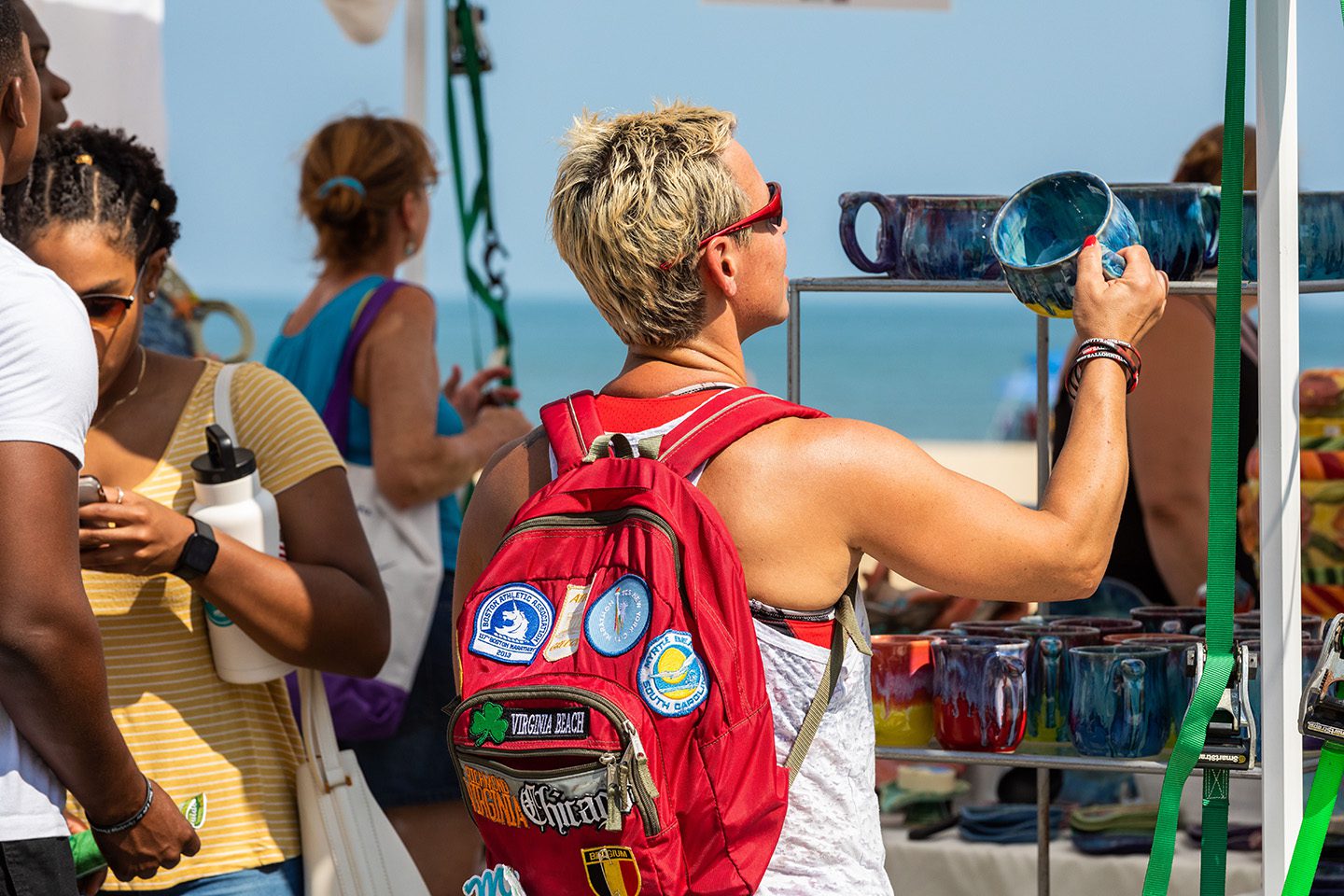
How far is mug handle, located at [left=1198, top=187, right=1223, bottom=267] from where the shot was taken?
1744 mm

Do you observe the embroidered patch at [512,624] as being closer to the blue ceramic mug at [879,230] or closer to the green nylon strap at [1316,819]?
the green nylon strap at [1316,819]

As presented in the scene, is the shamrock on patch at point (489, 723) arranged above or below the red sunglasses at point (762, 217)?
below

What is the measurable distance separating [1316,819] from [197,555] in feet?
4.14

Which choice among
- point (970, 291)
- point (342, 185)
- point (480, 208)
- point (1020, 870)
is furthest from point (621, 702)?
point (480, 208)

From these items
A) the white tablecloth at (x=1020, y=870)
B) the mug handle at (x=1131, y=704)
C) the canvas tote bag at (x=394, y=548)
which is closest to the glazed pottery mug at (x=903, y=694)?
the mug handle at (x=1131, y=704)

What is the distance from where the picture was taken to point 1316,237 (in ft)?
5.78

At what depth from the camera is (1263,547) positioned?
1509 millimetres

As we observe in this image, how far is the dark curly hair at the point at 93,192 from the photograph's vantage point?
1.85 m

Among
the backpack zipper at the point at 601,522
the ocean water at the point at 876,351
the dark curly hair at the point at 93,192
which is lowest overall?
the ocean water at the point at 876,351

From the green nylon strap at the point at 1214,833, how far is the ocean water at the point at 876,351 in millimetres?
29057

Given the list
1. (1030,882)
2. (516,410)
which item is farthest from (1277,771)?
(516,410)

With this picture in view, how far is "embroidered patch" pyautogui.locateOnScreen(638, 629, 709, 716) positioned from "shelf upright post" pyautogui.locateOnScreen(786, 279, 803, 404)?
743mm

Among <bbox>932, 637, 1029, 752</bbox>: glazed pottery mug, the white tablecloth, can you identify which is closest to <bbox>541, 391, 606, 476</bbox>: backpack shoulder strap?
<bbox>932, 637, 1029, 752</bbox>: glazed pottery mug

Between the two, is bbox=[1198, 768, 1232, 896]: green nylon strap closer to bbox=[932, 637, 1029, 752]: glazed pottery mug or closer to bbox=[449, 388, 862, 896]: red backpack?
bbox=[932, 637, 1029, 752]: glazed pottery mug
